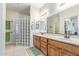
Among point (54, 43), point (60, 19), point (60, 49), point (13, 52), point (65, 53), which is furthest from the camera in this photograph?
point (60, 19)

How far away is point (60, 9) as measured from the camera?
3148 millimetres

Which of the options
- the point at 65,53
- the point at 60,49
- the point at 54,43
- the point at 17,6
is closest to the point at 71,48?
the point at 65,53

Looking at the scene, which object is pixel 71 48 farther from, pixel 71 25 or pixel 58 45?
pixel 71 25

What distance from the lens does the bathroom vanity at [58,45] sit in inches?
81.5

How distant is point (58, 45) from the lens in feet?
8.35

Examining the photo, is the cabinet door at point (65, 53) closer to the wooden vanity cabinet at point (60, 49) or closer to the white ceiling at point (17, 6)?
the wooden vanity cabinet at point (60, 49)

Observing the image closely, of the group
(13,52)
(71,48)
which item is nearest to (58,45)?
(71,48)

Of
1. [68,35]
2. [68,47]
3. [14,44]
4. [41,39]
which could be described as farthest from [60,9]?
[14,44]

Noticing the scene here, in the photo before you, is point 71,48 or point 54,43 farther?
point 54,43

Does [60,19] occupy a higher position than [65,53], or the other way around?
[60,19]

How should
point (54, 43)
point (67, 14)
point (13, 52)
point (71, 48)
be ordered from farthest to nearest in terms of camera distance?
point (67, 14) < point (54, 43) < point (13, 52) < point (71, 48)

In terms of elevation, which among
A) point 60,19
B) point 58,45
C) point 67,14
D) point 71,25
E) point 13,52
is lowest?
point 13,52

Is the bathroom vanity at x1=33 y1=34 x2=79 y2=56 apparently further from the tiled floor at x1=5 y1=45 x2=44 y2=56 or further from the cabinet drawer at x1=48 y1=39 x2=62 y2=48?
the tiled floor at x1=5 y1=45 x2=44 y2=56

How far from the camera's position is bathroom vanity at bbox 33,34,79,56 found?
6.79 ft
